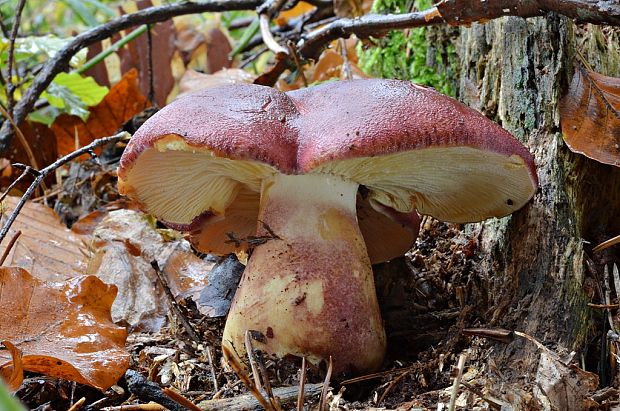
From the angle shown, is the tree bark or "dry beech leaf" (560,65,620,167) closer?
the tree bark

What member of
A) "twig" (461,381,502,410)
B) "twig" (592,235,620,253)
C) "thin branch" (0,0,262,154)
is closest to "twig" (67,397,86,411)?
"twig" (461,381,502,410)

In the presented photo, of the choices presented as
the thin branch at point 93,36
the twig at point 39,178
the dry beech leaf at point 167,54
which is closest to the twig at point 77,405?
the twig at point 39,178

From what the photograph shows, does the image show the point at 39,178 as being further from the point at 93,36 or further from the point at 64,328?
the point at 93,36

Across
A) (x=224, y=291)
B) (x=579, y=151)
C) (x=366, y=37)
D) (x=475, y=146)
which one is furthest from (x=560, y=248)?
(x=366, y=37)

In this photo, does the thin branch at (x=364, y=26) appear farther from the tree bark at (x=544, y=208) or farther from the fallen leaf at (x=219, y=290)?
the fallen leaf at (x=219, y=290)

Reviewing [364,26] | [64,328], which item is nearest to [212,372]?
[64,328]

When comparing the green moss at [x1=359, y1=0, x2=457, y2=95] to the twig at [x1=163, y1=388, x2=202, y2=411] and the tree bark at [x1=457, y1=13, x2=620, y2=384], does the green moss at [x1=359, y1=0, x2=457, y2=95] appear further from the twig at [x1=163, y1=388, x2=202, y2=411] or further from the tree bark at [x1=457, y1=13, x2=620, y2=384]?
the twig at [x1=163, y1=388, x2=202, y2=411]
